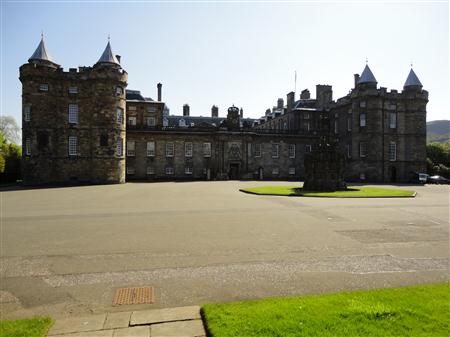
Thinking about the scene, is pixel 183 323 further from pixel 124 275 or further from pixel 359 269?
pixel 359 269

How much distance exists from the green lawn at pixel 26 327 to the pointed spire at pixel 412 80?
187 feet

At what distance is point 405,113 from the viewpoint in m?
50.0

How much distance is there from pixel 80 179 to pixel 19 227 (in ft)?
95.8

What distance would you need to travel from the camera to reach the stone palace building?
3822cm

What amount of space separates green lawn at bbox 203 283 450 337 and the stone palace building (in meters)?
32.2

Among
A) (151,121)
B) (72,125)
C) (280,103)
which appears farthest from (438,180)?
(72,125)

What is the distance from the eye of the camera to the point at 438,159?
55.7m

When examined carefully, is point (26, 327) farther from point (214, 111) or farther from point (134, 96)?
point (214, 111)

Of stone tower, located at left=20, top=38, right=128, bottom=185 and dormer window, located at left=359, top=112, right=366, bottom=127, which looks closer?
stone tower, located at left=20, top=38, right=128, bottom=185

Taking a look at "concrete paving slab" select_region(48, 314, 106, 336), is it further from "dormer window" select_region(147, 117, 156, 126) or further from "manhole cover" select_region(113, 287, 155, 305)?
"dormer window" select_region(147, 117, 156, 126)

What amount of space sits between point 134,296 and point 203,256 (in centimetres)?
274

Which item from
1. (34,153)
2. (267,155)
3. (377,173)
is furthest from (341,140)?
(34,153)

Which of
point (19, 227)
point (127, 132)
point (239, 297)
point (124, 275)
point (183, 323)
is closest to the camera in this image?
point (183, 323)

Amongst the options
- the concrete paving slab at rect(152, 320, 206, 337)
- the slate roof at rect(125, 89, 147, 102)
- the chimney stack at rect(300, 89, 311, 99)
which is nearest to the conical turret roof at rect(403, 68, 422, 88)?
the chimney stack at rect(300, 89, 311, 99)
